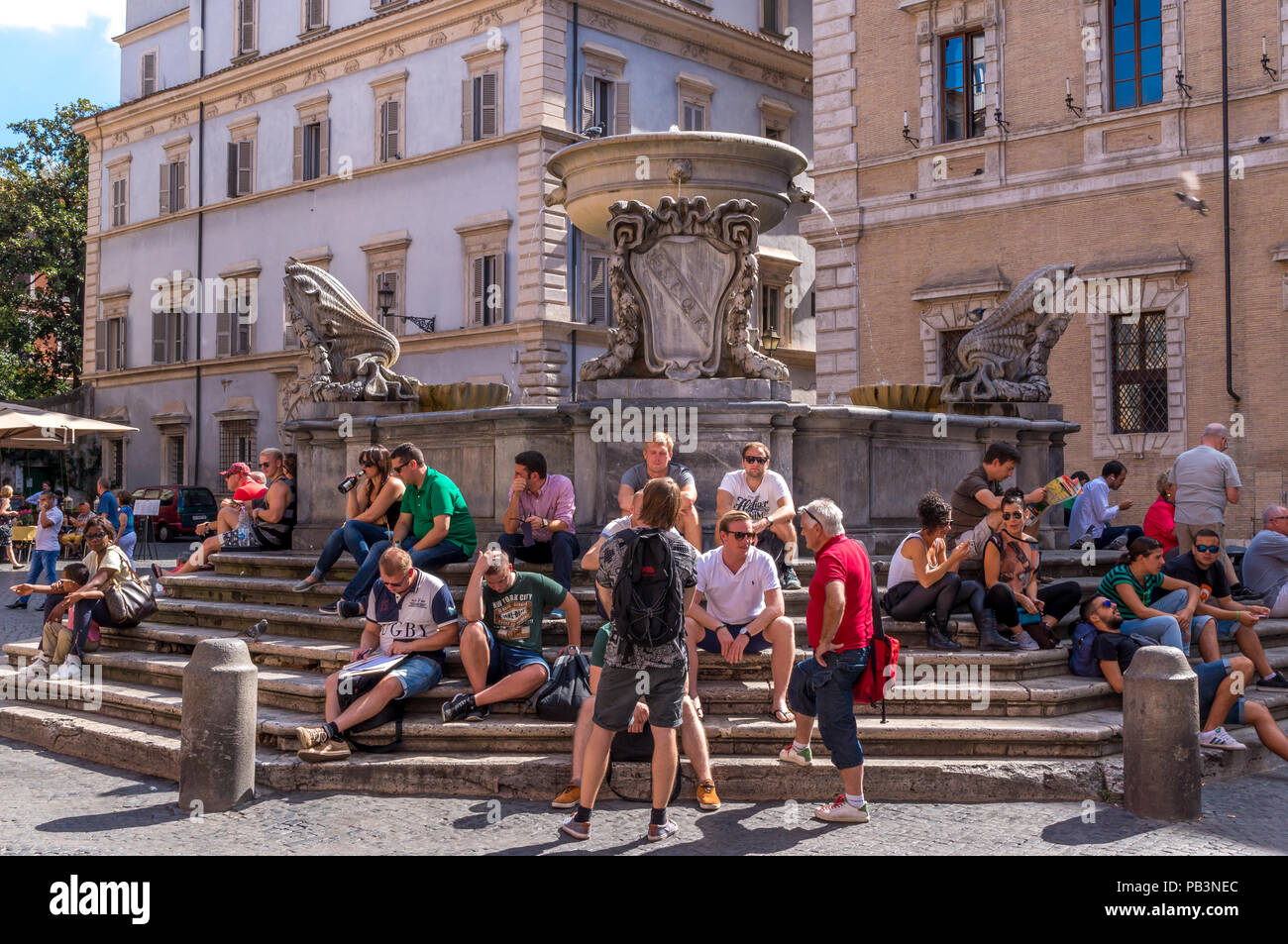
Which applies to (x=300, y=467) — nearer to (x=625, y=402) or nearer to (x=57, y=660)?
(x=57, y=660)

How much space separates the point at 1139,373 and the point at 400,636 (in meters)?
17.0

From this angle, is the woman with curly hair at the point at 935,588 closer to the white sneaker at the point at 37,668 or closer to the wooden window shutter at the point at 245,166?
the white sneaker at the point at 37,668

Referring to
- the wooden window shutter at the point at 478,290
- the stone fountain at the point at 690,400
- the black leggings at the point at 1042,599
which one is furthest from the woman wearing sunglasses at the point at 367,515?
the wooden window shutter at the point at 478,290

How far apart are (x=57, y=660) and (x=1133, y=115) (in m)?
18.5

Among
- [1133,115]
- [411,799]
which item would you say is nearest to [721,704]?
[411,799]

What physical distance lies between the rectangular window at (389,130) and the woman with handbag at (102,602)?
81.0ft

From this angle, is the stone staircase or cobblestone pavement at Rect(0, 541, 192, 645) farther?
cobblestone pavement at Rect(0, 541, 192, 645)

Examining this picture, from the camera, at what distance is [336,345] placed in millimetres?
12508

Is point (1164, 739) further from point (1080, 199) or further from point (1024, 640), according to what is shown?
point (1080, 199)

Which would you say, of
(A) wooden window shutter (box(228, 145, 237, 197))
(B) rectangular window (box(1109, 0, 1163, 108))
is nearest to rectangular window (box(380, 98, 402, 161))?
(A) wooden window shutter (box(228, 145, 237, 197))

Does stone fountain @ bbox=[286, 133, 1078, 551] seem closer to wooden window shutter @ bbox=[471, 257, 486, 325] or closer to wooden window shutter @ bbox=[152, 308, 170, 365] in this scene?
wooden window shutter @ bbox=[471, 257, 486, 325]

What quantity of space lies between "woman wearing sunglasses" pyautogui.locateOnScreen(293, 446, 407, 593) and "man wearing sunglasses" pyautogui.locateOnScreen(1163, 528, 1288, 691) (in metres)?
5.66

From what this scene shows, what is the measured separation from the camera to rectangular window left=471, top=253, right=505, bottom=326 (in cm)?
3098

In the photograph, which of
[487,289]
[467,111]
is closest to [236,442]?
[487,289]
